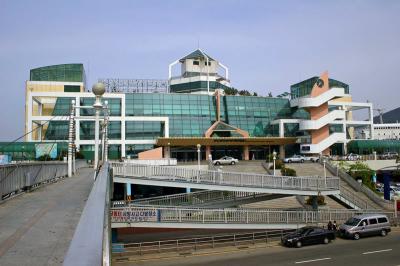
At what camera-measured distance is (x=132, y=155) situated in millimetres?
62531

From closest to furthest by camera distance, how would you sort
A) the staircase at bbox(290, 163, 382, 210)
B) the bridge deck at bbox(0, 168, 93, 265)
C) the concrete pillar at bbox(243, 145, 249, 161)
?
the bridge deck at bbox(0, 168, 93, 265) < the staircase at bbox(290, 163, 382, 210) < the concrete pillar at bbox(243, 145, 249, 161)

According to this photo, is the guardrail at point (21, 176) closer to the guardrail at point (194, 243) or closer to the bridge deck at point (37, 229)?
the bridge deck at point (37, 229)

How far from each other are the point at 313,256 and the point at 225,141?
45.5m

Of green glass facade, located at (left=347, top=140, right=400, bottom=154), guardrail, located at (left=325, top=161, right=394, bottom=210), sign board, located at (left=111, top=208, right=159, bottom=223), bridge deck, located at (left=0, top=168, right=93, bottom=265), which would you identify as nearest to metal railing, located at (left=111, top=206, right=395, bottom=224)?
sign board, located at (left=111, top=208, right=159, bottom=223)

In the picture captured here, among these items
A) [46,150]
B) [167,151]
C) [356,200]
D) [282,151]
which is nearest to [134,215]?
[356,200]

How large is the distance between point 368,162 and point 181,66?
47.9 m

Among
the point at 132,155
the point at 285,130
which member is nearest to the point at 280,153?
the point at 285,130

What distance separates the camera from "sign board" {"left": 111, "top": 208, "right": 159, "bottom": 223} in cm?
2067

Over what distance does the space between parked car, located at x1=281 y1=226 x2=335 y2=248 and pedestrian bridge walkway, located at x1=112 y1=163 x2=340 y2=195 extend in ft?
12.0

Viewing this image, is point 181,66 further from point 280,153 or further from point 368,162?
point 368,162

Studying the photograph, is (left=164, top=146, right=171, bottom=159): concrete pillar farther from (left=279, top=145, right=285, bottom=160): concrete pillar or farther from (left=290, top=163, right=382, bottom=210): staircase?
(left=290, top=163, right=382, bottom=210): staircase

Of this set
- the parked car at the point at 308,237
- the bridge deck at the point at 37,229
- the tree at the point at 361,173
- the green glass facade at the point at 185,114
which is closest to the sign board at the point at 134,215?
the bridge deck at the point at 37,229

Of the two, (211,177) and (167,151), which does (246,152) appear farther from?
(211,177)

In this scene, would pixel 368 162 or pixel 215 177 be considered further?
pixel 368 162
